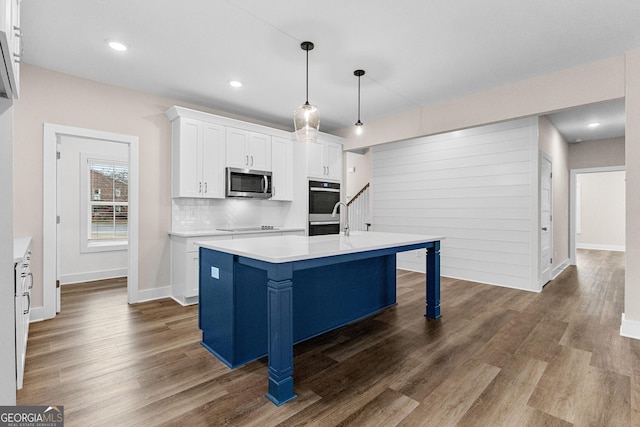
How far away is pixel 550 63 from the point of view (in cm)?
325

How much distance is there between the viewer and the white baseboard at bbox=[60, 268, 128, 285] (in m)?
4.98

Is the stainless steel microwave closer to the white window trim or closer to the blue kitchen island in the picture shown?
the blue kitchen island

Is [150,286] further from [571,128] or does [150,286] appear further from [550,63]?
A: [571,128]

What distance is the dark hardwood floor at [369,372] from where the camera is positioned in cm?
183

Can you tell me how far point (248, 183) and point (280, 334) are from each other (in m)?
3.09

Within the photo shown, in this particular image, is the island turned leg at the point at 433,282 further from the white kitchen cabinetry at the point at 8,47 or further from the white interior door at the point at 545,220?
the white kitchen cabinetry at the point at 8,47

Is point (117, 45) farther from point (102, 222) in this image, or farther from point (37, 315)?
point (102, 222)

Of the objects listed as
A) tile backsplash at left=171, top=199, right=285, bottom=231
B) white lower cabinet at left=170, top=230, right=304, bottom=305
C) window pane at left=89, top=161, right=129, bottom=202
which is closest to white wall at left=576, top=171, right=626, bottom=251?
tile backsplash at left=171, top=199, right=285, bottom=231

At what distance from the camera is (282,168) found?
5211 mm

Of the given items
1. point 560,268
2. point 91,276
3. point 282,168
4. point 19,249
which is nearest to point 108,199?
point 91,276

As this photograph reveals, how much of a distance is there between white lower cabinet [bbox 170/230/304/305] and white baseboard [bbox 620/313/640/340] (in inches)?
170

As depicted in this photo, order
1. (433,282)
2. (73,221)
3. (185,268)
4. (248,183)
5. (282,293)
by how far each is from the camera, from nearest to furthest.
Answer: (282,293), (433,282), (185,268), (248,183), (73,221)

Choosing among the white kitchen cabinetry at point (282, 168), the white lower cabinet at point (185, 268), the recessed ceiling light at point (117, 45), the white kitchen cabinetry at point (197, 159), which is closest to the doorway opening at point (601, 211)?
the white kitchen cabinetry at point (282, 168)

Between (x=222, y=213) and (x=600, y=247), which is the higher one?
(x=222, y=213)
